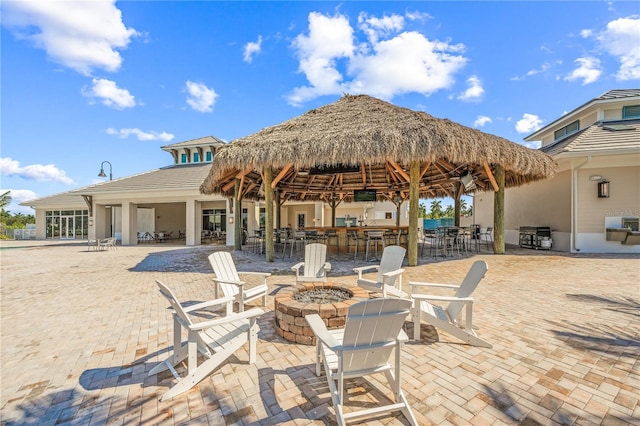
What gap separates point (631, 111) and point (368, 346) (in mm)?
18462

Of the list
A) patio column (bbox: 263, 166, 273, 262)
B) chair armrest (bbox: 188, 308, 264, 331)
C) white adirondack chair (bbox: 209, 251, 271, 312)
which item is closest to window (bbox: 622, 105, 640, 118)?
patio column (bbox: 263, 166, 273, 262)

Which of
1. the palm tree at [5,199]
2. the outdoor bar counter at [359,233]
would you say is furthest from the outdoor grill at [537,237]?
the palm tree at [5,199]

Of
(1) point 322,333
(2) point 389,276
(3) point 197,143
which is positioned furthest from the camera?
(3) point 197,143

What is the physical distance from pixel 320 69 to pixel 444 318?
432 inches

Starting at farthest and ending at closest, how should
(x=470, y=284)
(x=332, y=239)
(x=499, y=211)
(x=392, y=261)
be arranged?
(x=332, y=239) → (x=499, y=211) → (x=392, y=261) → (x=470, y=284)

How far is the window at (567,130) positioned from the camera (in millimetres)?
14031

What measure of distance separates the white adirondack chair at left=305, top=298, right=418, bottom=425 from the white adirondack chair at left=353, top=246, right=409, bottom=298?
2078mm

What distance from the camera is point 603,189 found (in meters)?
10.5

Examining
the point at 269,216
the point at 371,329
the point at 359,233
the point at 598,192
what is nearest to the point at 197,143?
the point at 269,216

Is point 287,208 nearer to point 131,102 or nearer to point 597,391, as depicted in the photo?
point 131,102

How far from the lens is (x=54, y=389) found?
248 centimetres

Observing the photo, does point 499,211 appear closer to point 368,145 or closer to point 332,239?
point 368,145

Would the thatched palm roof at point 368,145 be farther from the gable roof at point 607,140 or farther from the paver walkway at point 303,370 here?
the paver walkway at point 303,370

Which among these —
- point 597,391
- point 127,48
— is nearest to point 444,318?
point 597,391
